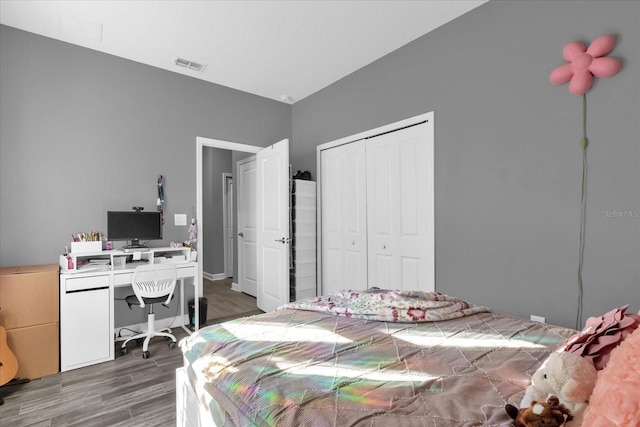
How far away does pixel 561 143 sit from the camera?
7.48 feet

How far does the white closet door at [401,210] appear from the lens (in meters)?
3.15

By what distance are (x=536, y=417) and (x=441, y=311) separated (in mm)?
1013

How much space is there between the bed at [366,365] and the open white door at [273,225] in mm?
2048

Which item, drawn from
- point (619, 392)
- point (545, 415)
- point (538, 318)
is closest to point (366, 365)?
point (545, 415)

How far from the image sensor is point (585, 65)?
2.12m

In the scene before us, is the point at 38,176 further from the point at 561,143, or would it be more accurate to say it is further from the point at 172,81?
the point at 561,143

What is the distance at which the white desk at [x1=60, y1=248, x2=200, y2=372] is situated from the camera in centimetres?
274

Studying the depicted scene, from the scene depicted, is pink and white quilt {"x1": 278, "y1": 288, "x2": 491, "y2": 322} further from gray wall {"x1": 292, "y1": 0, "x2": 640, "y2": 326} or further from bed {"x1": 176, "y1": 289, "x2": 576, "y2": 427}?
gray wall {"x1": 292, "y1": 0, "x2": 640, "y2": 326}

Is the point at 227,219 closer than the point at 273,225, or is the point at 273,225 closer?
the point at 273,225

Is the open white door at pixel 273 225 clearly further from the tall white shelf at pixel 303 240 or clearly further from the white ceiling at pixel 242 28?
the white ceiling at pixel 242 28

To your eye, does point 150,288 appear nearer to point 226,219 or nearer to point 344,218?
point 344,218

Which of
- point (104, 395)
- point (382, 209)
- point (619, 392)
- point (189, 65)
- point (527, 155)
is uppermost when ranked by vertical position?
point (189, 65)

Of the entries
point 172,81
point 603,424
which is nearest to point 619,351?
point 603,424

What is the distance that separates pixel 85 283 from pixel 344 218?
8.75ft
